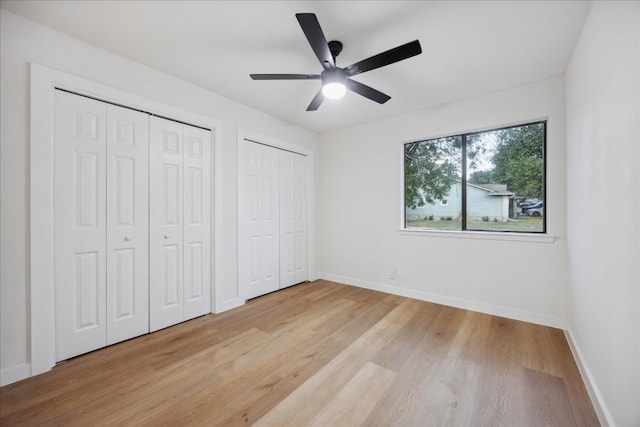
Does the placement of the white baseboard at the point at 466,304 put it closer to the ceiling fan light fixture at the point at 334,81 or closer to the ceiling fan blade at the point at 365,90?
the ceiling fan blade at the point at 365,90

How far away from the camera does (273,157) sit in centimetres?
369

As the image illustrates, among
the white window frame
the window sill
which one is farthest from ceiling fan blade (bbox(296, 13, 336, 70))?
the window sill

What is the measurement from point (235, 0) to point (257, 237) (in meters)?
2.52

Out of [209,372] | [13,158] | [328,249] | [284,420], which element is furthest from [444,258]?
[13,158]

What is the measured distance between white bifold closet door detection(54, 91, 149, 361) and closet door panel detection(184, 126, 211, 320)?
39 centimetres

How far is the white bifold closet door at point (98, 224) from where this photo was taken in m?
1.98

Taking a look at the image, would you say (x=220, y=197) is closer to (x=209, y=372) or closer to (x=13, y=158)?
(x=13, y=158)

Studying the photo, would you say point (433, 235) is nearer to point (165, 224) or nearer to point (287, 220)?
point (287, 220)

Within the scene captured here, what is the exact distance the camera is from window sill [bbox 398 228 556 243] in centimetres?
262

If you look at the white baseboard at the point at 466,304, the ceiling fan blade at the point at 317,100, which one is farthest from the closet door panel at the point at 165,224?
the white baseboard at the point at 466,304

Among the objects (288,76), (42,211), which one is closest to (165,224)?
(42,211)

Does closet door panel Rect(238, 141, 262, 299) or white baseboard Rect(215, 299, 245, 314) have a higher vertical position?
closet door panel Rect(238, 141, 262, 299)

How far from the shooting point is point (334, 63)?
1.93 m

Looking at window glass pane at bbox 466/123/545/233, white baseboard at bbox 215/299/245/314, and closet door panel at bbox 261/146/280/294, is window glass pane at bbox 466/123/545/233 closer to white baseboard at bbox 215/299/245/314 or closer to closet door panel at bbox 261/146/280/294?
closet door panel at bbox 261/146/280/294
